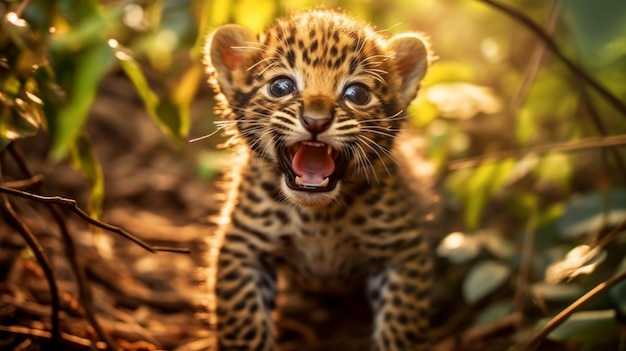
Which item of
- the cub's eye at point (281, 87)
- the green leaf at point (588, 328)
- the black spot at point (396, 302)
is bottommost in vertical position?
the green leaf at point (588, 328)

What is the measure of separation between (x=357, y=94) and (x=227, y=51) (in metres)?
0.75

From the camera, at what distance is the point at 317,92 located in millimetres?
3137

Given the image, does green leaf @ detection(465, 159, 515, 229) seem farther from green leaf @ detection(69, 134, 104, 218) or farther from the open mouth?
green leaf @ detection(69, 134, 104, 218)

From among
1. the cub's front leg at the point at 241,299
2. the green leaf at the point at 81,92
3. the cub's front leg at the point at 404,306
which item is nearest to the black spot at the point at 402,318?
the cub's front leg at the point at 404,306

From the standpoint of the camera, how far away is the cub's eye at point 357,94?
3240 millimetres

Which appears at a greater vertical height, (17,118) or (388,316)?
(17,118)

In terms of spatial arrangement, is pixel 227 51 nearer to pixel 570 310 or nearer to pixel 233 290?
pixel 233 290

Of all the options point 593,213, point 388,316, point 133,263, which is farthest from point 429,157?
point 133,263

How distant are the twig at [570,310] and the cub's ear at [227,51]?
187 cm

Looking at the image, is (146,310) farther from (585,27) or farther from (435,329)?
(585,27)

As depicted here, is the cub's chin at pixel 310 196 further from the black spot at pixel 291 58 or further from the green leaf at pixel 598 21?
the green leaf at pixel 598 21

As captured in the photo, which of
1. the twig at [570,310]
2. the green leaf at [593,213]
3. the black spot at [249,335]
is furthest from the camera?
the green leaf at [593,213]

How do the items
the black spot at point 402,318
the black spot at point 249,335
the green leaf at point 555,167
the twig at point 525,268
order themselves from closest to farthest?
1. the black spot at point 249,335
2. the black spot at point 402,318
3. the twig at point 525,268
4. the green leaf at point 555,167

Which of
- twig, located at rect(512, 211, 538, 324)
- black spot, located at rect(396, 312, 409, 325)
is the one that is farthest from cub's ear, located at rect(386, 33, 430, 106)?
twig, located at rect(512, 211, 538, 324)
